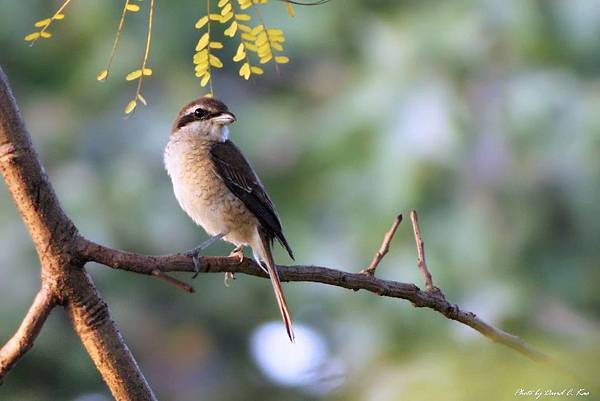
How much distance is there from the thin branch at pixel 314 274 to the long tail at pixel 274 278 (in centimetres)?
23

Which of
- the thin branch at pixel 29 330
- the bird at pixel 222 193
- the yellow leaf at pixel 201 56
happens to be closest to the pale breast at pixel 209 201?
the bird at pixel 222 193

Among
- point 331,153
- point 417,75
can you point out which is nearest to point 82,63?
point 331,153

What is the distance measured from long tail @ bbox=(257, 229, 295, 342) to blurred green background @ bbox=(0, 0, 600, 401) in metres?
2.85

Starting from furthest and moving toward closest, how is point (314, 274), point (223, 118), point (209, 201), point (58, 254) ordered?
point (223, 118)
point (209, 201)
point (314, 274)
point (58, 254)

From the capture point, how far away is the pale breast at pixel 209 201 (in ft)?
15.5

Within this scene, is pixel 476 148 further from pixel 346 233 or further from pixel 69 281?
pixel 69 281

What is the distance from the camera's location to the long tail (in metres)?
3.70

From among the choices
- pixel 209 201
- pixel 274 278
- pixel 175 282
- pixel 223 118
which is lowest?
pixel 175 282

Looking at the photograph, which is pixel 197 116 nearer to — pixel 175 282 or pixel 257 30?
pixel 257 30

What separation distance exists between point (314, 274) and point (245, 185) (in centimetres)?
175

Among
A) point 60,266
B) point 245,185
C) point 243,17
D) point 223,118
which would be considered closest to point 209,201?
point 245,185

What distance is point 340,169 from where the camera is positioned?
422 inches

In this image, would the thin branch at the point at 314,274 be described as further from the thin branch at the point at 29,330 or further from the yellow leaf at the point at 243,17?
the yellow leaf at the point at 243,17

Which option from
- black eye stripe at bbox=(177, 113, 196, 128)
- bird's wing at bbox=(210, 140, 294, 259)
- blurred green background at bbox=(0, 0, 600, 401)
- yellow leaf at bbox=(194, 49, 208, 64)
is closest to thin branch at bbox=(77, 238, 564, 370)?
yellow leaf at bbox=(194, 49, 208, 64)
